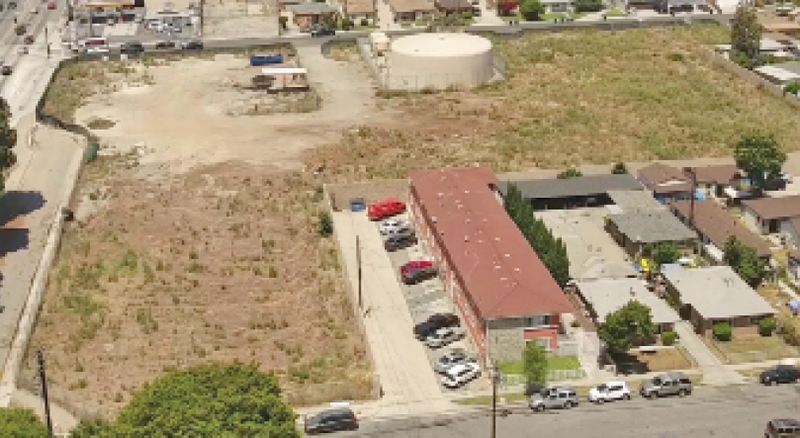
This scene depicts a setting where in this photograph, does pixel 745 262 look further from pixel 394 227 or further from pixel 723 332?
pixel 394 227

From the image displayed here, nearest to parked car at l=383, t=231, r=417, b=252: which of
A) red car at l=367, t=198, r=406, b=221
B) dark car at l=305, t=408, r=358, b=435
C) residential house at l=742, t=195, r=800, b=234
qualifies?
red car at l=367, t=198, r=406, b=221

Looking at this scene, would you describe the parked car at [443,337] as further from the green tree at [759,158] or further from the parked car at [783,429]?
the green tree at [759,158]

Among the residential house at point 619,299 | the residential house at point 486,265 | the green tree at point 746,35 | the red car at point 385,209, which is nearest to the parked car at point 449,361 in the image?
the residential house at point 486,265

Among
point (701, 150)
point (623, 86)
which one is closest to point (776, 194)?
point (701, 150)

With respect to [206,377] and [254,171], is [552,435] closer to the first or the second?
[206,377]

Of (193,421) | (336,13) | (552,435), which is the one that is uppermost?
(336,13)

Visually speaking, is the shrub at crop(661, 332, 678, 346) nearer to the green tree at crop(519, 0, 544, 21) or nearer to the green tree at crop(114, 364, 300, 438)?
the green tree at crop(114, 364, 300, 438)
